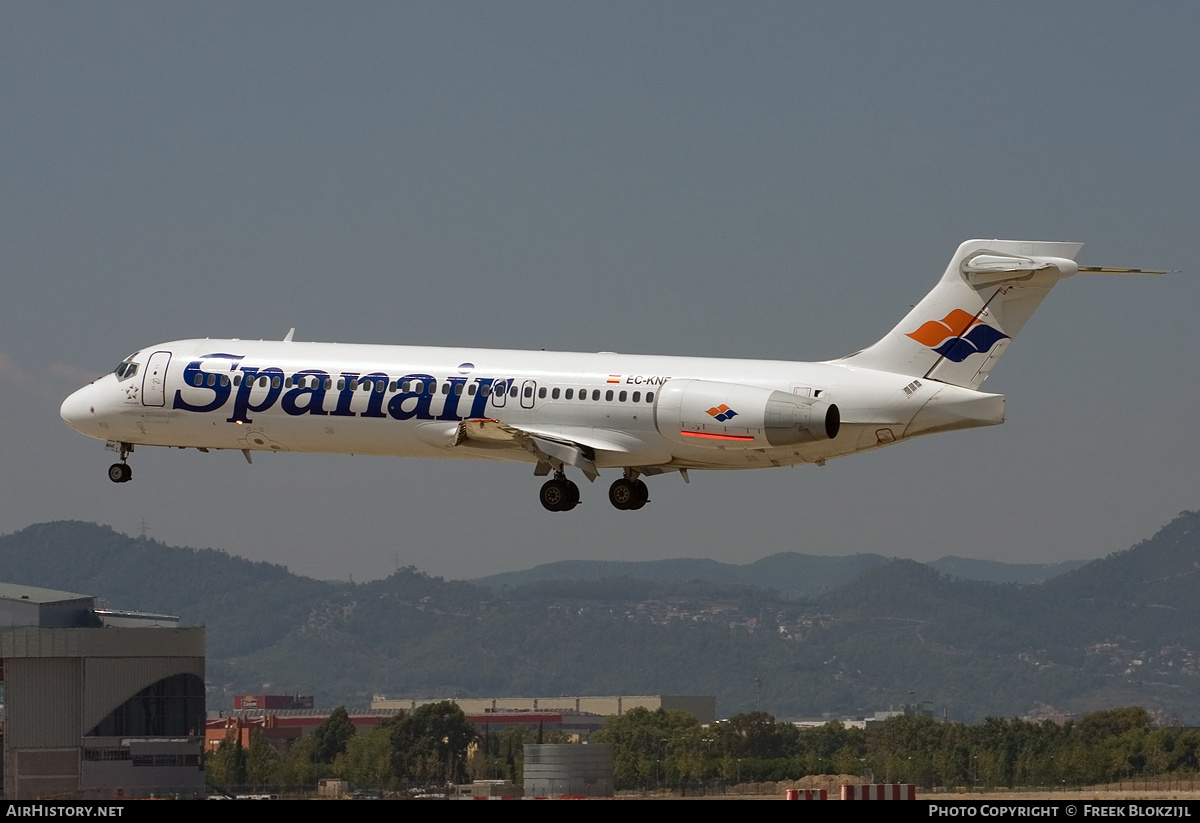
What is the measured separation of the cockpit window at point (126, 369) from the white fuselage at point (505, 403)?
0.08 m

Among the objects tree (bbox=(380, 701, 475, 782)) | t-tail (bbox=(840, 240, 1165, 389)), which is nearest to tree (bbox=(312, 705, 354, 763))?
tree (bbox=(380, 701, 475, 782))

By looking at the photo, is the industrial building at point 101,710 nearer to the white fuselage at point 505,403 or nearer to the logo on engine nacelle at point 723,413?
the white fuselage at point 505,403

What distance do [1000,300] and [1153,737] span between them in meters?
47.7

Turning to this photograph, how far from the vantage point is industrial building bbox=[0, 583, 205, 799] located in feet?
267

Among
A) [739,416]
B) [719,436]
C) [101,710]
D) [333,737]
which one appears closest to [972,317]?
[739,416]

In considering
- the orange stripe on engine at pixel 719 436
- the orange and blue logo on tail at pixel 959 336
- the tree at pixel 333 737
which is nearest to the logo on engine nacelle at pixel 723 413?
the orange stripe on engine at pixel 719 436

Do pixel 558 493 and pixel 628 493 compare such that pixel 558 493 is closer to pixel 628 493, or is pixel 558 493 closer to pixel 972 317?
pixel 628 493

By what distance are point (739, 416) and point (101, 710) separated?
4965 centimetres

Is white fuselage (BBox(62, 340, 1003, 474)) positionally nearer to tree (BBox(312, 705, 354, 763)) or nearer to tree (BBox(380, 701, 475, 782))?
tree (BBox(380, 701, 475, 782))

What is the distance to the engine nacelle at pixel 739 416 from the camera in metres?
41.8

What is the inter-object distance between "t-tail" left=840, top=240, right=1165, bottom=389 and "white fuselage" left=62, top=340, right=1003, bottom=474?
26.3 inches

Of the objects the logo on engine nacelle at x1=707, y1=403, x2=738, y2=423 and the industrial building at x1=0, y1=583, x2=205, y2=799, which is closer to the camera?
the logo on engine nacelle at x1=707, y1=403, x2=738, y2=423

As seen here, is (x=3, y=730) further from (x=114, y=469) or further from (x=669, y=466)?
(x=669, y=466)
